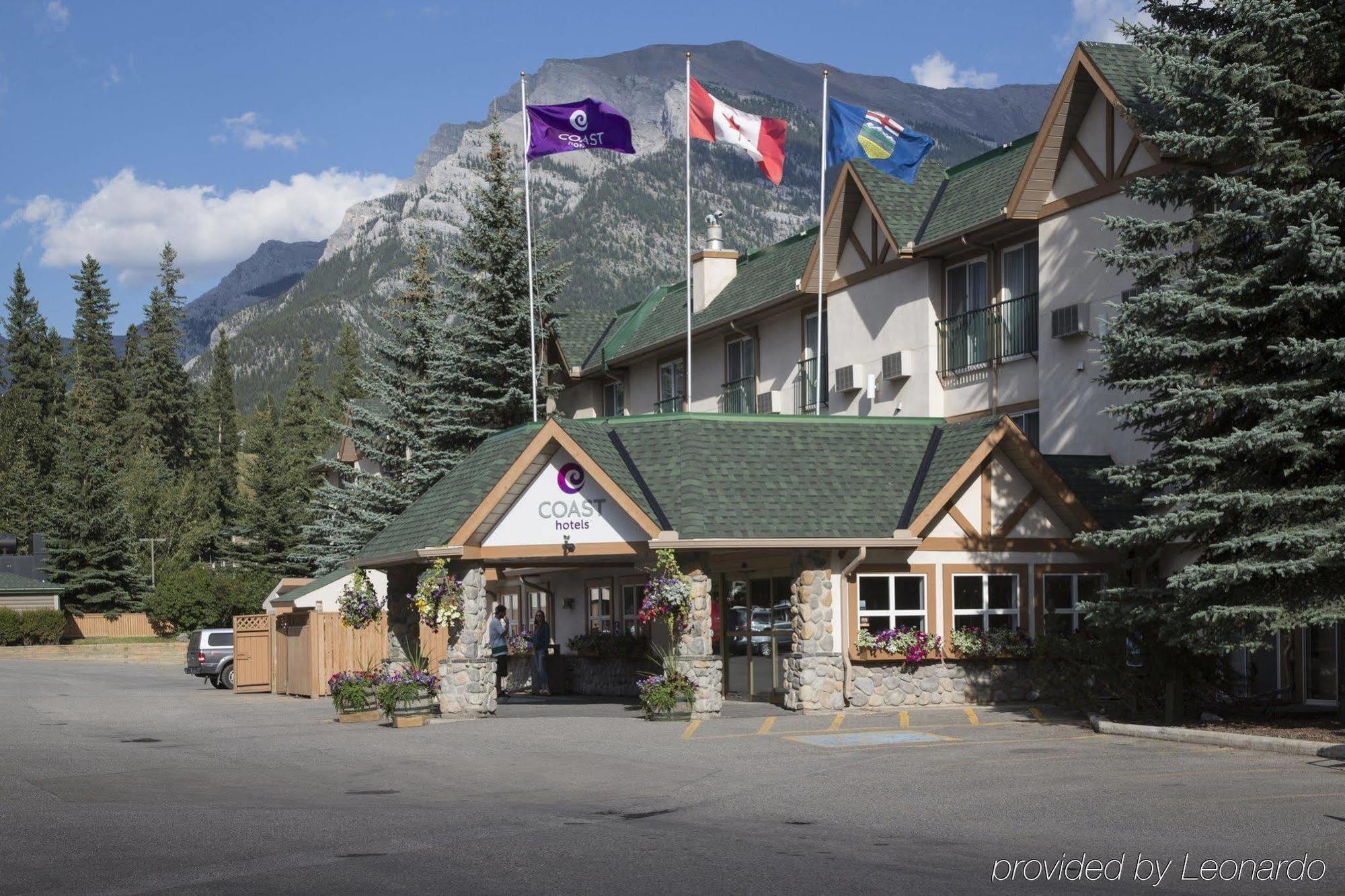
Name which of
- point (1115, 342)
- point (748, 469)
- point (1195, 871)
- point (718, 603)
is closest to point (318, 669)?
point (718, 603)

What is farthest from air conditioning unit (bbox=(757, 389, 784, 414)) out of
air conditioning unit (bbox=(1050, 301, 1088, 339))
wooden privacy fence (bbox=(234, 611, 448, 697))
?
wooden privacy fence (bbox=(234, 611, 448, 697))

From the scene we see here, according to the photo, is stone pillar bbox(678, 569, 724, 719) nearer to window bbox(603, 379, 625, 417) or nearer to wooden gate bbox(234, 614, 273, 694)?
wooden gate bbox(234, 614, 273, 694)

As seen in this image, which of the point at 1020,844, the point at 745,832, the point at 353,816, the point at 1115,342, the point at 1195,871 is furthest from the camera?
the point at 1115,342

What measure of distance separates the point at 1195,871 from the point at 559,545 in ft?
50.3

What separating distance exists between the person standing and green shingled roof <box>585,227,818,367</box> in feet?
32.1

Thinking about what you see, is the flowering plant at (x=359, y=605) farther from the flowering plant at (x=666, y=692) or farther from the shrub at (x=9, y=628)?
the shrub at (x=9, y=628)

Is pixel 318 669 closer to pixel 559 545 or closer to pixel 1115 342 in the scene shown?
pixel 559 545

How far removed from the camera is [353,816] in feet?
42.8

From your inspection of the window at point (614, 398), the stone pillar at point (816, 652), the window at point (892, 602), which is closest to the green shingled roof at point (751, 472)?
the stone pillar at point (816, 652)

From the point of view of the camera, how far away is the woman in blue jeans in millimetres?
30828

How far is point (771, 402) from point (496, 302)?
7922 millimetres

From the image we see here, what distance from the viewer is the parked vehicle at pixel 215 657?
137ft

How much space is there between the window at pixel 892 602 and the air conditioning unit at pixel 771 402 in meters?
10.6

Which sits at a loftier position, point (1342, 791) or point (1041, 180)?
point (1041, 180)
